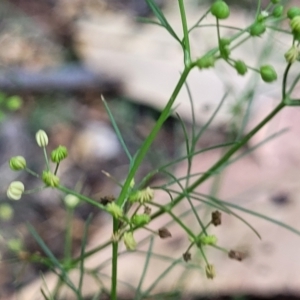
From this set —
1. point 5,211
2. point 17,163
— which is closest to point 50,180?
point 17,163

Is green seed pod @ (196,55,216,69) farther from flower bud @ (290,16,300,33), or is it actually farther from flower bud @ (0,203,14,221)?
flower bud @ (0,203,14,221)

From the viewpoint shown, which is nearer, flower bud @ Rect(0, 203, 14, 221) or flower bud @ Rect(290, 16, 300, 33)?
flower bud @ Rect(290, 16, 300, 33)

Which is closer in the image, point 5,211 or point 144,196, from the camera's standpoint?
point 144,196

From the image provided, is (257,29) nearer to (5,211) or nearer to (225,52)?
(225,52)

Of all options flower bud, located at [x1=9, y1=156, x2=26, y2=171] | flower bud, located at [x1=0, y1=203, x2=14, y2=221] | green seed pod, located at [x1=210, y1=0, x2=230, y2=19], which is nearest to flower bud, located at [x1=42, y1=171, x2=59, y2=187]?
flower bud, located at [x1=9, y1=156, x2=26, y2=171]

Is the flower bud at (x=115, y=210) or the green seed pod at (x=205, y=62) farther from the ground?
the green seed pod at (x=205, y=62)

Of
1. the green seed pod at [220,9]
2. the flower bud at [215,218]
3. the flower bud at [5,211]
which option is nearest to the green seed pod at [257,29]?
the green seed pod at [220,9]

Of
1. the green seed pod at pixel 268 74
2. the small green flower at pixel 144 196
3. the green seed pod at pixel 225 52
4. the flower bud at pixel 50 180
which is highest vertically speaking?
the green seed pod at pixel 268 74

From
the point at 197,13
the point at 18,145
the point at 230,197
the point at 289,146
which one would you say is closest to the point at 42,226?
the point at 18,145

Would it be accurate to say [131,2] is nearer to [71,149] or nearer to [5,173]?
[71,149]

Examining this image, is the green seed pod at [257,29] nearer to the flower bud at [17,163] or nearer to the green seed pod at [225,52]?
the green seed pod at [225,52]

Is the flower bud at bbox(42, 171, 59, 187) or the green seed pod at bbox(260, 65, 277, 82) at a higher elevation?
the green seed pod at bbox(260, 65, 277, 82)
